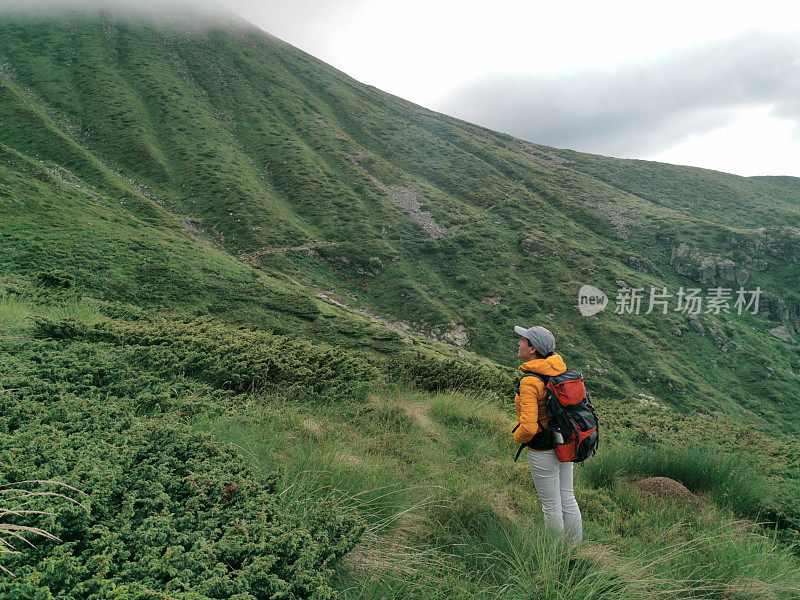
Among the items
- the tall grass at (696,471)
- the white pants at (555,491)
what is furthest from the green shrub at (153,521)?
the tall grass at (696,471)

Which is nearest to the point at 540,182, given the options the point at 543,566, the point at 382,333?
→ the point at 382,333

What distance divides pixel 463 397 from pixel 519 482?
10.1 ft

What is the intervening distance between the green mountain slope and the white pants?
1191cm

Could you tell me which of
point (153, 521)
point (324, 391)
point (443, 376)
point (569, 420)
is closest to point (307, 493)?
point (153, 521)

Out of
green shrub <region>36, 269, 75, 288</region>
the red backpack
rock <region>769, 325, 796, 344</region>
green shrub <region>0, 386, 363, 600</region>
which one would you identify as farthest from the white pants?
rock <region>769, 325, 796, 344</region>

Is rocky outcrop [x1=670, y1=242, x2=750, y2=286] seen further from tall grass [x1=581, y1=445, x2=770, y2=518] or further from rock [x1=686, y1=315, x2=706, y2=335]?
tall grass [x1=581, y1=445, x2=770, y2=518]

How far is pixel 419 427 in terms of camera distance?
6.49 m

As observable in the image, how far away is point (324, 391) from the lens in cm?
725

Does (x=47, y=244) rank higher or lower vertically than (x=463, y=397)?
higher

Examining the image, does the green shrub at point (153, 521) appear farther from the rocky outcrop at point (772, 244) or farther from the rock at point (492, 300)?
the rocky outcrop at point (772, 244)

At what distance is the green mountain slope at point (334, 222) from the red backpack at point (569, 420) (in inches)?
474

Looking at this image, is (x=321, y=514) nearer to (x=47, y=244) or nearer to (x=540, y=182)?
(x=47, y=244)

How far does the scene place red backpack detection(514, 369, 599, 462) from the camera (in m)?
3.86

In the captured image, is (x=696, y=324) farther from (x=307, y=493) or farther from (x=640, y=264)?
(x=307, y=493)
